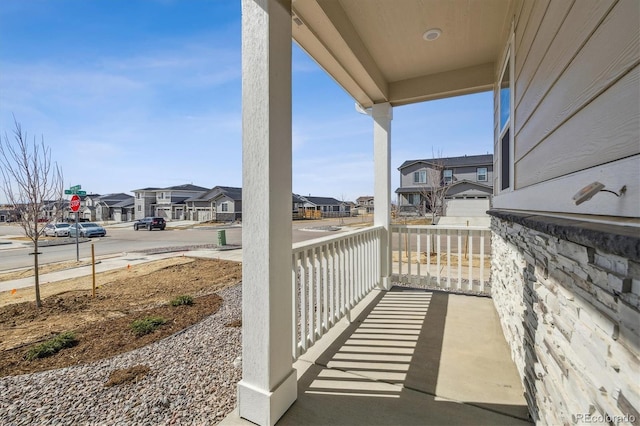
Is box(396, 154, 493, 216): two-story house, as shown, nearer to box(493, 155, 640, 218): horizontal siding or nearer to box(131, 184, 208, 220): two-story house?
box(493, 155, 640, 218): horizontal siding

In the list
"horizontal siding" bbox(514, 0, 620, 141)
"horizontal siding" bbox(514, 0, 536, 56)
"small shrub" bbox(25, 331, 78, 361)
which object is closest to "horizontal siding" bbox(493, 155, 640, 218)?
"horizontal siding" bbox(514, 0, 620, 141)

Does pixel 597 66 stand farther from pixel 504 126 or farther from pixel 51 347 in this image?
pixel 51 347

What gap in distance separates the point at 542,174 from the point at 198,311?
379cm

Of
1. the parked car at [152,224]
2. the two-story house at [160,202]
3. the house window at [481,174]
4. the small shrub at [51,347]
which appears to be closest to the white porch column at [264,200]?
the small shrub at [51,347]

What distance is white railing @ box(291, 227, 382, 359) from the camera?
2178mm

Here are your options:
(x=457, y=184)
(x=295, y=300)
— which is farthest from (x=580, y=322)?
(x=457, y=184)

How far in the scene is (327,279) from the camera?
8.61 feet

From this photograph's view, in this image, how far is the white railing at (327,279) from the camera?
218cm

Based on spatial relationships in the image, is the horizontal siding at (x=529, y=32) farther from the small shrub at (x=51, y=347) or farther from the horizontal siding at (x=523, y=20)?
the small shrub at (x=51, y=347)

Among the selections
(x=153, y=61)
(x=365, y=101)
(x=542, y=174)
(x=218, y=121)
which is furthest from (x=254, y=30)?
(x=218, y=121)

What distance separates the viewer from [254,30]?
5.18 ft

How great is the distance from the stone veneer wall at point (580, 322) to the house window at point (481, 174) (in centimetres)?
2308

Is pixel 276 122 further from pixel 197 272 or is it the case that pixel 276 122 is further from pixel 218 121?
pixel 218 121

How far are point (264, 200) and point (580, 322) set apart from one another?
4.55 feet
